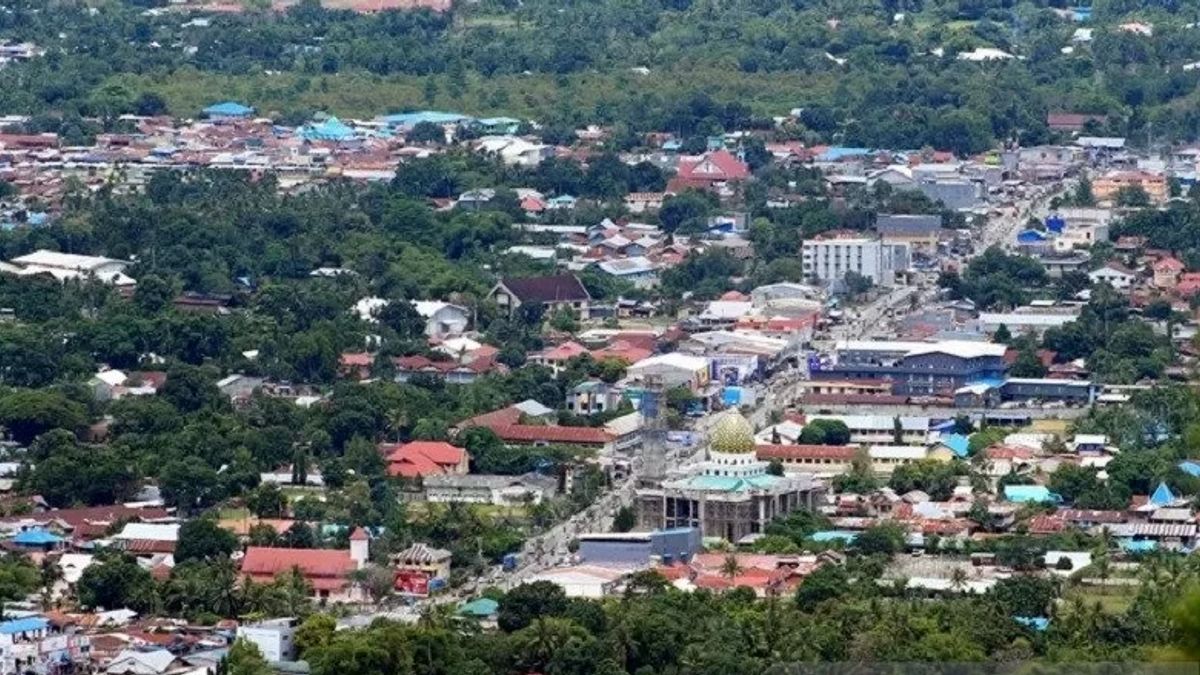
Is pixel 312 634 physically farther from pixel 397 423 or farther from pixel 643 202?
pixel 643 202

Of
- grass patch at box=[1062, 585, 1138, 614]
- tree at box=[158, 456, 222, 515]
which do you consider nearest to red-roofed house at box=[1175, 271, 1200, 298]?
tree at box=[158, 456, 222, 515]

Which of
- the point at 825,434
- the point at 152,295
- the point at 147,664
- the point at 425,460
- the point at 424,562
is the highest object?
the point at 147,664

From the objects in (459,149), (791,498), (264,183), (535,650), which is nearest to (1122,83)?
(459,149)

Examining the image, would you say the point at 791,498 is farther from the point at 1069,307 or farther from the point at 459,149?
the point at 459,149

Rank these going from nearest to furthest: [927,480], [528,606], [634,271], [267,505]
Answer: [528,606]
[267,505]
[927,480]
[634,271]

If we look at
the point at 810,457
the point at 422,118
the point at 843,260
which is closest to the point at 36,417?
the point at 810,457

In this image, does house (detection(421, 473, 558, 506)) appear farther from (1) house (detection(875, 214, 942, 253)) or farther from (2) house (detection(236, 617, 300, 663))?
(1) house (detection(875, 214, 942, 253))

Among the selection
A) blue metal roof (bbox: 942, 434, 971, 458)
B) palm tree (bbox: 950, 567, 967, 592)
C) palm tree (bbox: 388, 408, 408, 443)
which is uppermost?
palm tree (bbox: 950, 567, 967, 592)

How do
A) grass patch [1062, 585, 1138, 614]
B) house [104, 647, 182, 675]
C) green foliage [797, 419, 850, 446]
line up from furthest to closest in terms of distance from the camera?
green foliage [797, 419, 850, 446] < grass patch [1062, 585, 1138, 614] < house [104, 647, 182, 675]

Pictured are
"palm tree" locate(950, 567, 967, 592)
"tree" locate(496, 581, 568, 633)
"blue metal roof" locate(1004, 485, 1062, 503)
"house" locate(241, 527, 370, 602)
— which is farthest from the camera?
"blue metal roof" locate(1004, 485, 1062, 503)
